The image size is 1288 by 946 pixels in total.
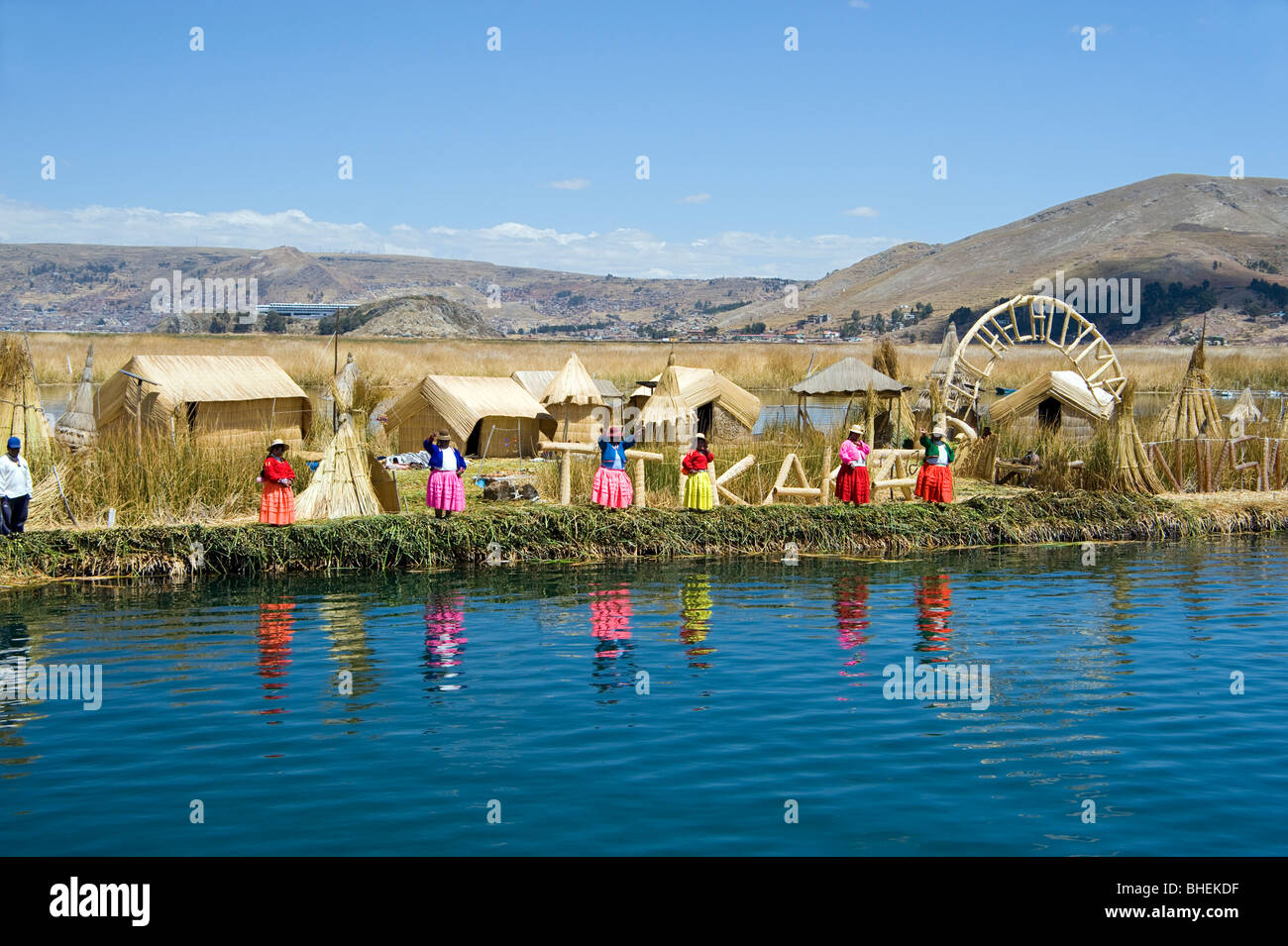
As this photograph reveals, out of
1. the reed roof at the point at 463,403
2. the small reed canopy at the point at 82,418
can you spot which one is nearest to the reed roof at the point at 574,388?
the reed roof at the point at 463,403

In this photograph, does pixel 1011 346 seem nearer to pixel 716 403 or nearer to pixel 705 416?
pixel 716 403

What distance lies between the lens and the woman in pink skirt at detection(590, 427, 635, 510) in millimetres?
16328

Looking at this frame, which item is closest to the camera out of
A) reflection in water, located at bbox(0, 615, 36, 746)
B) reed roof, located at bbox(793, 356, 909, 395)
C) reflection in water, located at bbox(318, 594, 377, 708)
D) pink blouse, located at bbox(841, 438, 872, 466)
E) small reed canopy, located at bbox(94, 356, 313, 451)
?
reflection in water, located at bbox(0, 615, 36, 746)

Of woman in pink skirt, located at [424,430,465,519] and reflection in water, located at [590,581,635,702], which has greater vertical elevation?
woman in pink skirt, located at [424,430,465,519]

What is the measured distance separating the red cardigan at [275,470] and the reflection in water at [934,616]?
299 inches

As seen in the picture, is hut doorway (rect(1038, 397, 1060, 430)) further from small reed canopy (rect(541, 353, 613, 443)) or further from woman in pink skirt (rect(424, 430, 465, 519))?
woman in pink skirt (rect(424, 430, 465, 519))

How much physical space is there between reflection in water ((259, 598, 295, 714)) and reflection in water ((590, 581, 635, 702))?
Answer: 8.53 feet

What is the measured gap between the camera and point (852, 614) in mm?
13031

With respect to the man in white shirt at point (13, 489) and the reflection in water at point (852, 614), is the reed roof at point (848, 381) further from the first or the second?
the man in white shirt at point (13, 489)

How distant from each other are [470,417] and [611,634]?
12426mm

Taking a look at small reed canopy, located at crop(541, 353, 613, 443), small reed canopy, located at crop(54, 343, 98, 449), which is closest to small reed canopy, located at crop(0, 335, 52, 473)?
small reed canopy, located at crop(54, 343, 98, 449)

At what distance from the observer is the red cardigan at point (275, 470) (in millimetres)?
14656

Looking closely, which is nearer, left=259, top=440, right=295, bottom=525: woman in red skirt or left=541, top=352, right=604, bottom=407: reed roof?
left=259, top=440, right=295, bottom=525: woman in red skirt
